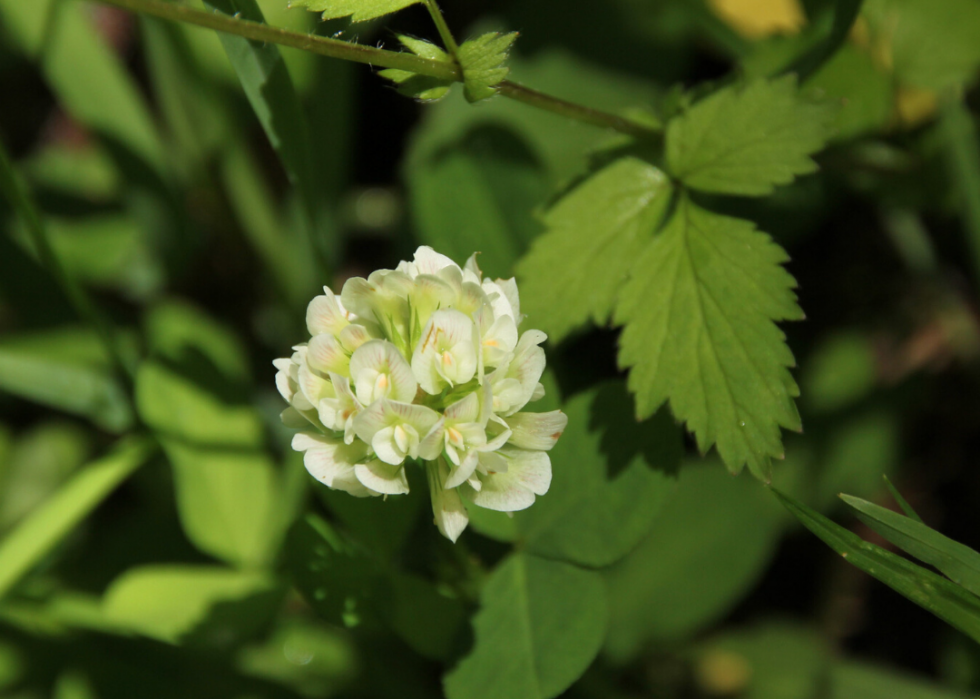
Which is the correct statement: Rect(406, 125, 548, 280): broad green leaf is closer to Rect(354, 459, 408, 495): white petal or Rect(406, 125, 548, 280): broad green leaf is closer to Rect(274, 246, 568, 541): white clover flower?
Rect(274, 246, 568, 541): white clover flower

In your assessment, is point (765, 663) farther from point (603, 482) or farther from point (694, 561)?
point (603, 482)

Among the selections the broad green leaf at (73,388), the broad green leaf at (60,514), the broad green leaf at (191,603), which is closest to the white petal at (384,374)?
the broad green leaf at (191,603)

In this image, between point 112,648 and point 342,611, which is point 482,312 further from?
point 112,648

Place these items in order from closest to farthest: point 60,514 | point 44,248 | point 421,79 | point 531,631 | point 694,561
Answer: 1. point 421,79
2. point 531,631
3. point 44,248
4. point 60,514
5. point 694,561

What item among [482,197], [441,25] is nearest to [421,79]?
[441,25]

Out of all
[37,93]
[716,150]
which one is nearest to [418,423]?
[716,150]

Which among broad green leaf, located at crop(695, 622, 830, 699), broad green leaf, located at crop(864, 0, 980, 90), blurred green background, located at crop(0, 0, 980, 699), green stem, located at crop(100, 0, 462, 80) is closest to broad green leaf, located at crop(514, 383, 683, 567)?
blurred green background, located at crop(0, 0, 980, 699)

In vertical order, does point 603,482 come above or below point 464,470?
below
